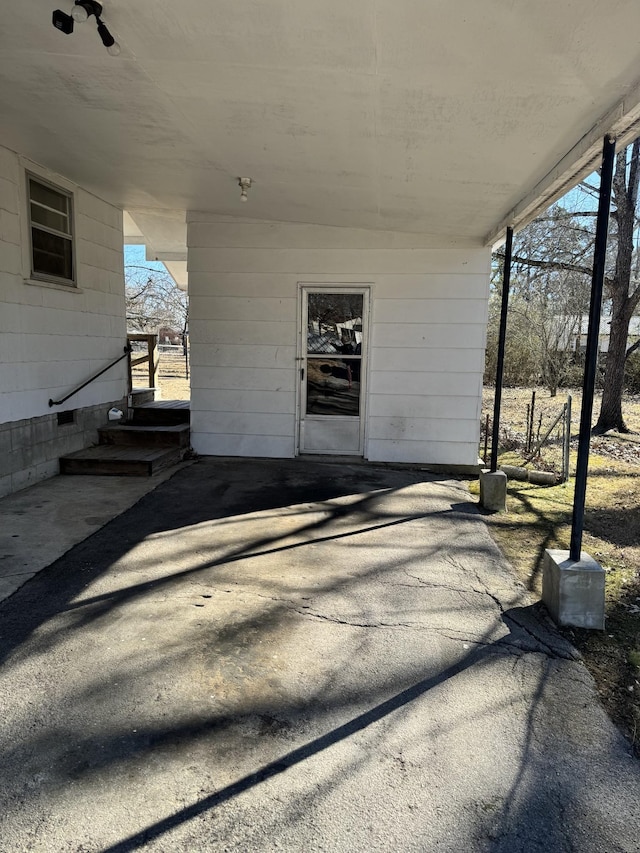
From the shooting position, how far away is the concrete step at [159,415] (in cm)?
714

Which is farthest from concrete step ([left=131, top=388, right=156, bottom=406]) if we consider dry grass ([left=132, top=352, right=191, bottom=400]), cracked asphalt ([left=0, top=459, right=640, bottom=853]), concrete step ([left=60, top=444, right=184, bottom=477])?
cracked asphalt ([left=0, top=459, right=640, bottom=853])

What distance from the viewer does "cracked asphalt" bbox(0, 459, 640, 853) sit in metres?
1.64

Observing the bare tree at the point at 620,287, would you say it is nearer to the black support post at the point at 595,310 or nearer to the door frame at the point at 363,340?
the door frame at the point at 363,340

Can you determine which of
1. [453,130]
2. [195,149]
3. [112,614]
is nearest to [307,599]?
[112,614]

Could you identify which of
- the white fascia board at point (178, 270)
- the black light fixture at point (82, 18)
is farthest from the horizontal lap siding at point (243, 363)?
the black light fixture at point (82, 18)

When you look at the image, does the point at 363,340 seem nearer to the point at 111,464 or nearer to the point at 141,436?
the point at 141,436

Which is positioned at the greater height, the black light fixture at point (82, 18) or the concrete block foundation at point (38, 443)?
the black light fixture at point (82, 18)

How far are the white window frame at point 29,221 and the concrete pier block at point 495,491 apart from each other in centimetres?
452

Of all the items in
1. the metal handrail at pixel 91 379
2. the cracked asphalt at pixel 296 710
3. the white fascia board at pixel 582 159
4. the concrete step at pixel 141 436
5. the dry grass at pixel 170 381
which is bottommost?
the cracked asphalt at pixel 296 710

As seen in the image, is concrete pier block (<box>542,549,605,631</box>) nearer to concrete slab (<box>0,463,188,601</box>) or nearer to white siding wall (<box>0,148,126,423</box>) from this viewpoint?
concrete slab (<box>0,463,188,601</box>)

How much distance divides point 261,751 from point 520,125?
10.8 ft

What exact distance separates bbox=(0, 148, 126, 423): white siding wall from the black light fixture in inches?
104

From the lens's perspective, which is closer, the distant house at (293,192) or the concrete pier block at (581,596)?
the distant house at (293,192)

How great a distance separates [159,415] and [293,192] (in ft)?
11.3
